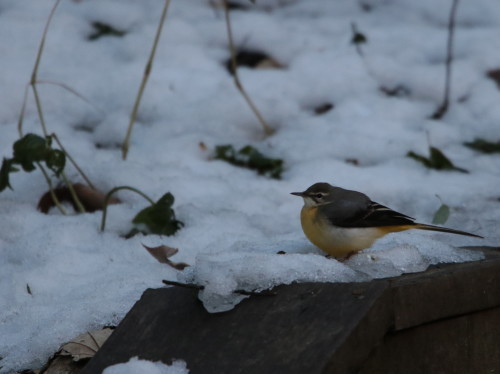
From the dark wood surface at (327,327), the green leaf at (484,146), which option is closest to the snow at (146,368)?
the dark wood surface at (327,327)

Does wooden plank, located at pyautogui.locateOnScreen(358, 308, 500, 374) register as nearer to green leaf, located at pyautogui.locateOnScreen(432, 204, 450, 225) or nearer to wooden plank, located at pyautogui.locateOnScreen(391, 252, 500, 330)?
wooden plank, located at pyautogui.locateOnScreen(391, 252, 500, 330)

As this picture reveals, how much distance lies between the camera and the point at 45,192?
18.1ft

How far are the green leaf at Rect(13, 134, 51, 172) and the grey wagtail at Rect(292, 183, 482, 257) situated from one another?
164 cm

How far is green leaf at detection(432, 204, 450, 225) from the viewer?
501 cm

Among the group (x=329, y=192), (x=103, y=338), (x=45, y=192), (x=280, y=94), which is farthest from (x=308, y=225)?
(x=280, y=94)

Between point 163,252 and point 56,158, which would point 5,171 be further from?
point 163,252

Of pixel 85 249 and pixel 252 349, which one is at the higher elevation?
pixel 252 349

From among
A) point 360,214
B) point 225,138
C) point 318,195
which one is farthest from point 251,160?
point 360,214

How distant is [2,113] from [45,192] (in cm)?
110

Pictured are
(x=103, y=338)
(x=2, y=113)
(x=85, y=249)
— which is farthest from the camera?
(x=2, y=113)

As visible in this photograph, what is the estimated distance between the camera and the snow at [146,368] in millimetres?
3092

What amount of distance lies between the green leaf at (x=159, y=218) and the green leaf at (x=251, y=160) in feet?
3.75

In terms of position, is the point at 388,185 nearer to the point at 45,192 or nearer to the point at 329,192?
the point at 329,192

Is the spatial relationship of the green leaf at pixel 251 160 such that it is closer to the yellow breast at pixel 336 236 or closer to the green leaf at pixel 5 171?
the green leaf at pixel 5 171
